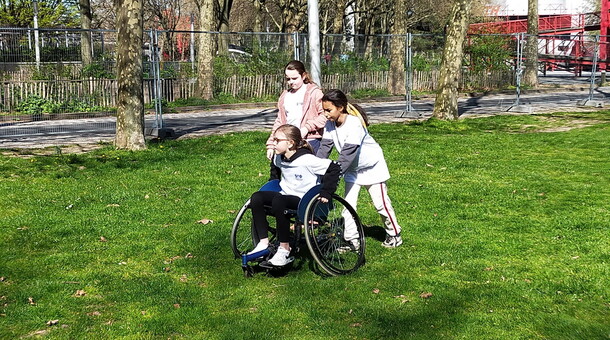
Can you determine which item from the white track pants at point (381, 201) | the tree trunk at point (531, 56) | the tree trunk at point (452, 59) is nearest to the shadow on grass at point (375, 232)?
the white track pants at point (381, 201)

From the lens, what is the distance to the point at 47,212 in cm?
877

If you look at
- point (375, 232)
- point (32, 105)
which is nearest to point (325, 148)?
point (375, 232)

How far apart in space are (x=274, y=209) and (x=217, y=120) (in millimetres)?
15147

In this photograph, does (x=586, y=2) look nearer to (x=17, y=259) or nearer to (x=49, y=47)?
(x=49, y=47)

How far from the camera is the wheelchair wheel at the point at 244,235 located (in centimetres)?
651

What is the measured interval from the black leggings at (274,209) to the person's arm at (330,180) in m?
0.27

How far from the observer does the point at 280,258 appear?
620 cm

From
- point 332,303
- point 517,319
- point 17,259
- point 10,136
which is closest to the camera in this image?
point 517,319

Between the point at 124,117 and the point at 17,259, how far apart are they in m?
7.22

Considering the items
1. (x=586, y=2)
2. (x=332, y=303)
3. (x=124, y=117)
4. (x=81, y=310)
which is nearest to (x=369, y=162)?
(x=332, y=303)

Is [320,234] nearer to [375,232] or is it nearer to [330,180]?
[330,180]

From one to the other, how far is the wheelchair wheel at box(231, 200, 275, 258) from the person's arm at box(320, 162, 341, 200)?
69 cm

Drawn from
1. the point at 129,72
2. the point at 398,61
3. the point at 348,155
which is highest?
the point at 398,61

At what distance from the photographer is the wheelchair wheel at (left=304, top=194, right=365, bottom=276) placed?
6.19 metres
